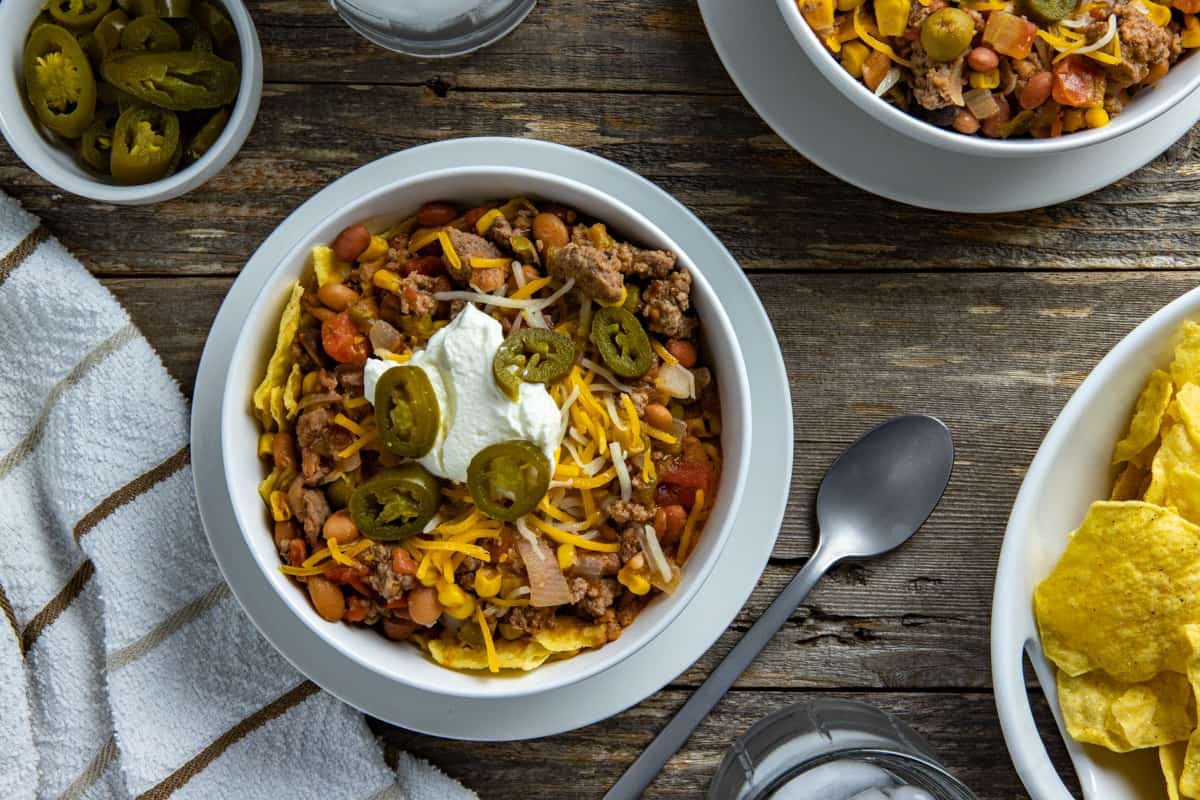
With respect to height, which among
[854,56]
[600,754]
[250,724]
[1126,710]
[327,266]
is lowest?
[600,754]

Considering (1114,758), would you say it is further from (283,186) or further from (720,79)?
(283,186)

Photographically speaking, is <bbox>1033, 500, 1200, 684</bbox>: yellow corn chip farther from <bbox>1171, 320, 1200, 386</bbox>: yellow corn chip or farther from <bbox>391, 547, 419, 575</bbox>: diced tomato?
<bbox>391, 547, 419, 575</bbox>: diced tomato

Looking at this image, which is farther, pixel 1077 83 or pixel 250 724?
pixel 250 724

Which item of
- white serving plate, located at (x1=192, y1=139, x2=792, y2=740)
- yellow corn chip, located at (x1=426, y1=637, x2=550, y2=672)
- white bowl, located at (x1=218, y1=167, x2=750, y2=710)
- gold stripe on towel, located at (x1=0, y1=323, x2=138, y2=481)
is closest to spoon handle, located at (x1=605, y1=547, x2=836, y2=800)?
white serving plate, located at (x1=192, y1=139, x2=792, y2=740)

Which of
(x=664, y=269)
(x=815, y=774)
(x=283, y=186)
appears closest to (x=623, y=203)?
(x=664, y=269)

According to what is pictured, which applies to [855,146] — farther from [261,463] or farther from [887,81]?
[261,463]

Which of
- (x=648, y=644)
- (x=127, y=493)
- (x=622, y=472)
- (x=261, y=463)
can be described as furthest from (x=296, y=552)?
(x=648, y=644)
